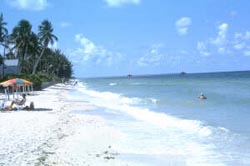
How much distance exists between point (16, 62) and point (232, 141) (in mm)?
62815

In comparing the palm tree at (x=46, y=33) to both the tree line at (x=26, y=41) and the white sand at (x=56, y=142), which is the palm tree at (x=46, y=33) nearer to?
the tree line at (x=26, y=41)

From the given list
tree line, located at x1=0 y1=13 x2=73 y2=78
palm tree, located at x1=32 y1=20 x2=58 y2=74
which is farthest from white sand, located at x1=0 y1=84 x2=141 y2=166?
palm tree, located at x1=32 y1=20 x2=58 y2=74

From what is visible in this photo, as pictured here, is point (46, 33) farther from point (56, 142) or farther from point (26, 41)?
point (56, 142)

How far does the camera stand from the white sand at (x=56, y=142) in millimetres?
10727

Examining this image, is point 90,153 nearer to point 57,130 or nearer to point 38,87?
point 57,130

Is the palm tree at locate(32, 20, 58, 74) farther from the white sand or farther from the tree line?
the white sand

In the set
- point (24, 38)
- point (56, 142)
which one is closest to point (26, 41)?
point (24, 38)

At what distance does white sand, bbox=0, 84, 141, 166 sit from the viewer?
10.7m

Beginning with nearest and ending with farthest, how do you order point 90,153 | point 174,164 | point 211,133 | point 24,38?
point 174,164 → point 90,153 → point 211,133 → point 24,38

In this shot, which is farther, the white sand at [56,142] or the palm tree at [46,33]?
the palm tree at [46,33]

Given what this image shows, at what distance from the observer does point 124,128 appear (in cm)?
1786

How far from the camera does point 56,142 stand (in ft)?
44.4

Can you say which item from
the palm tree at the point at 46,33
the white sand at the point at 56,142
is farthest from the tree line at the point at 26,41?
the white sand at the point at 56,142

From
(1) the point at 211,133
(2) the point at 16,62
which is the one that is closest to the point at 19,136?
(1) the point at 211,133
